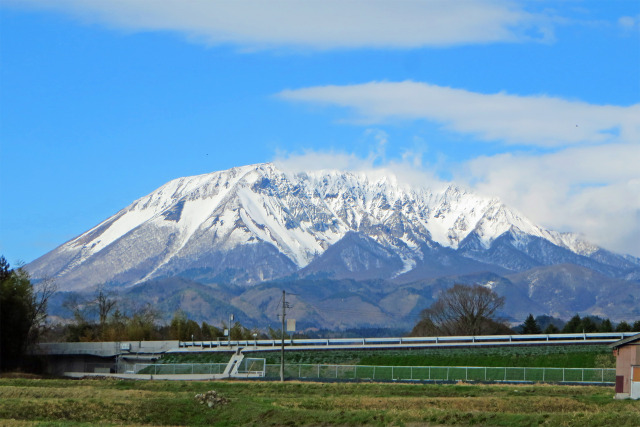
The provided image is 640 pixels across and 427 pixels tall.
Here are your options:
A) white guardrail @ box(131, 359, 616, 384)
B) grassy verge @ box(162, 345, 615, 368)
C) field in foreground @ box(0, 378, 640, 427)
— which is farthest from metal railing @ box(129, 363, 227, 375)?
field in foreground @ box(0, 378, 640, 427)

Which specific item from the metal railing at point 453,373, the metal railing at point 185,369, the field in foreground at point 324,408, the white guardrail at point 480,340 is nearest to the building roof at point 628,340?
the field in foreground at point 324,408

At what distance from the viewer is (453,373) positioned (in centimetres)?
8712

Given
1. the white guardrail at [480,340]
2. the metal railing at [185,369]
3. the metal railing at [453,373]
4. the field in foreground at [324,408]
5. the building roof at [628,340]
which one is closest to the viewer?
the field in foreground at [324,408]

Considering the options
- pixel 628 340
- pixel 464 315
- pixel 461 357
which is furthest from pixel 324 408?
pixel 464 315

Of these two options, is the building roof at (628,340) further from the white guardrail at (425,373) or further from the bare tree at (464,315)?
the bare tree at (464,315)

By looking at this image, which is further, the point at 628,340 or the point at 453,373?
the point at 453,373

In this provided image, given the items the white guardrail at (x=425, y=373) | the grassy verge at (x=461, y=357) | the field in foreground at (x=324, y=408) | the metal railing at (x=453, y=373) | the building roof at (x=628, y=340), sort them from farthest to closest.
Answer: the grassy verge at (x=461, y=357) → the white guardrail at (x=425, y=373) → the metal railing at (x=453, y=373) → the building roof at (x=628, y=340) → the field in foreground at (x=324, y=408)

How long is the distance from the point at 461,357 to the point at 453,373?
13.1m

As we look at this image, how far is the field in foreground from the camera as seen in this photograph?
152ft

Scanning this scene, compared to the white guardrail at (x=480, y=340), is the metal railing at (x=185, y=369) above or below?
below

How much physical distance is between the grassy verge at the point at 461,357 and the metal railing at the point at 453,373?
805cm

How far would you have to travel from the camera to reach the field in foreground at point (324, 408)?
46.4 metres

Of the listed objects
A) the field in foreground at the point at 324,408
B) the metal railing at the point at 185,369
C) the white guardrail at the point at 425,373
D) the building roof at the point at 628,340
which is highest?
the building roof at the point at 628,340

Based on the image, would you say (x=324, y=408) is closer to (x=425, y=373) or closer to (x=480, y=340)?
(x=425, y=373)
